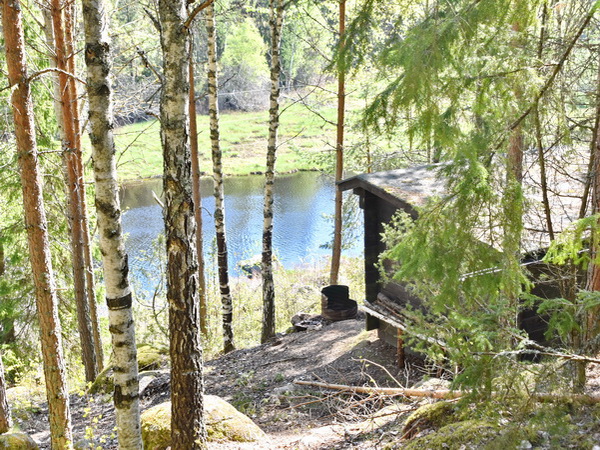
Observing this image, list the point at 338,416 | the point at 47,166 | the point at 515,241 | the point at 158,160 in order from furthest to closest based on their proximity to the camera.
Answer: the point at 158,160 < the point at 47,166 < the point at 338,416 < the point at 515,241

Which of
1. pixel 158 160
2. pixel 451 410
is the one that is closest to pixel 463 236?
pixel 451 410

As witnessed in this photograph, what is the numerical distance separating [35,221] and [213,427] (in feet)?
9.88

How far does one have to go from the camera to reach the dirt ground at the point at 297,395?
623 cm

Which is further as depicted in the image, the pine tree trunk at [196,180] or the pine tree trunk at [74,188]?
the pine tree trunk at [196,180]

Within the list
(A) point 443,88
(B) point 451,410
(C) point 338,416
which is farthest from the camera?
(C) point 338,416

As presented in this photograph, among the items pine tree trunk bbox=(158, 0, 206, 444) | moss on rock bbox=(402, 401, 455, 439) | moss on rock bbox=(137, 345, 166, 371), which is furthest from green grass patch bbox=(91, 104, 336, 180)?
moss on rock bbox=(402, 401, 455, 439)

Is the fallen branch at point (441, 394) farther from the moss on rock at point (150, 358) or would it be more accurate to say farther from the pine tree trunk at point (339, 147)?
the pine tree trunk at point (339, 147)

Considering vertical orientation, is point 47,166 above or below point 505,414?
above

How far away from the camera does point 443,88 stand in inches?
160

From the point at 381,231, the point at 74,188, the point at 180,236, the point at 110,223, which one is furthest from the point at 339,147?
the point at 110,223

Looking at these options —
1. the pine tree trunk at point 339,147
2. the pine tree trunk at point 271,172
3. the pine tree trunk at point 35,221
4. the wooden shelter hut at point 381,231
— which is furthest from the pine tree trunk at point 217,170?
the pine tree trunk at point 35,221

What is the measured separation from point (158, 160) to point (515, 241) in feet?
136

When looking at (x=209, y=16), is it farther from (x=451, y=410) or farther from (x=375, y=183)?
(x=451, y=410)

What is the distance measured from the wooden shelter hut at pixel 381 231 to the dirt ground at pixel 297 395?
2.59ft
